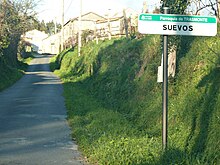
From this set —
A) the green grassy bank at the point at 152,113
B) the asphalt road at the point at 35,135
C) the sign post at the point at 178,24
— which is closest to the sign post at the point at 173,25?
the sign post at the point at 178,24

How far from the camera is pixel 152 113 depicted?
1184 centimetres

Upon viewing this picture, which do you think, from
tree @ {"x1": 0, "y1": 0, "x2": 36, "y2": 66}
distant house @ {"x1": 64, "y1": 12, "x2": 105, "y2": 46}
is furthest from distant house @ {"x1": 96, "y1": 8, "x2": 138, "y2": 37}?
distant house @ {"x1": 64, "y1": 12, "x2": 105, "y2": 46}

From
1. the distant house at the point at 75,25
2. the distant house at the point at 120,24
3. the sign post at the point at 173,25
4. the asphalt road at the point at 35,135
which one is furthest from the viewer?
the distant house at the point at 75,25

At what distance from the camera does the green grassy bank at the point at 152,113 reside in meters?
8.02

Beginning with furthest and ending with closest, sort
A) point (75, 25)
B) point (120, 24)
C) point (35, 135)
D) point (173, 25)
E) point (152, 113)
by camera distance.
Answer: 1. point (75, 25)
2. point (120, 24)
3. point (152, 113)
4. point (35, 135)
5. point (173, 25)

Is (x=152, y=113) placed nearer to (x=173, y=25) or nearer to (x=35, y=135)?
(x=35, y=135)

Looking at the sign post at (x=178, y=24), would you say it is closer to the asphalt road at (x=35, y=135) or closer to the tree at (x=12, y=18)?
the asphalt road at (x=35, y=135)

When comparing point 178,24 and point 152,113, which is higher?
point 178,24

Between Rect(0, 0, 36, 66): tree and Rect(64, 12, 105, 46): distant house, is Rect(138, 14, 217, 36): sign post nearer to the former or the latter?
Rect(0, 0, 36, 66): tree

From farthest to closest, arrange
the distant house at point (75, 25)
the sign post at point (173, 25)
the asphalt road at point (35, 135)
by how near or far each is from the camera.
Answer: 1. the distant house at point (75, 25)
2. the asphalt road at point (35, 135)
3. the sign post at point (173, 25)

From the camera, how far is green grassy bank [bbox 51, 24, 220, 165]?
8.02 metres

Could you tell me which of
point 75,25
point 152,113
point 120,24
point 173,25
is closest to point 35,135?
point 152,113

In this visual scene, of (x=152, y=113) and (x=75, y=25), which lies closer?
(x=152, y=113)

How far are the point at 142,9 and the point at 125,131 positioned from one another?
392 inches
